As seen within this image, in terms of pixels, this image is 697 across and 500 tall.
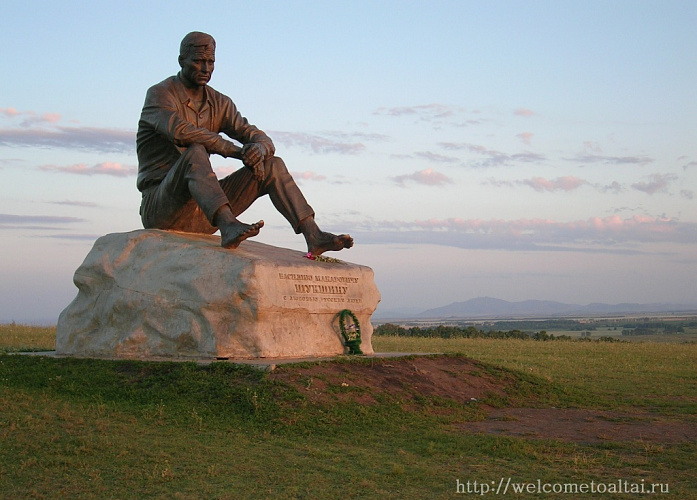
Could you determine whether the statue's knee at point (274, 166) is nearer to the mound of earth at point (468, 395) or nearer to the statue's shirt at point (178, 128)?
the statue's shirt at point (178, 128)

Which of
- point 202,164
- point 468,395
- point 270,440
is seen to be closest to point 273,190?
point 202,164

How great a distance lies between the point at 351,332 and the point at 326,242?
1357 millimetres

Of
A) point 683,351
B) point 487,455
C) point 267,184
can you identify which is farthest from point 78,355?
point 683,351

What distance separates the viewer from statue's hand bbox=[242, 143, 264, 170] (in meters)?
10.9

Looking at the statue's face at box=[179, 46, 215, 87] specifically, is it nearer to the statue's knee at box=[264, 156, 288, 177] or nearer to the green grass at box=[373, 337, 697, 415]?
the statue's knee at box=[264, 156, 288, 177]

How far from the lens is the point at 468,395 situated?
10508 millimetres

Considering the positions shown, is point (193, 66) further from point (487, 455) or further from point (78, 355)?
point (487, 455)

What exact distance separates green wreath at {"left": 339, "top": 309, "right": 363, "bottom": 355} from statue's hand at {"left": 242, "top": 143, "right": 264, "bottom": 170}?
2469mm

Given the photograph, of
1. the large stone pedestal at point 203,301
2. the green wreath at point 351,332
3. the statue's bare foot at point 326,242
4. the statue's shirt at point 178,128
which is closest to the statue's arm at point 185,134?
the statue's shirt at point 178,128

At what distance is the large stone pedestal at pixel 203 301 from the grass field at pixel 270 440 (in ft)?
1.98

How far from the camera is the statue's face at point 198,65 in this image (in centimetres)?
1130

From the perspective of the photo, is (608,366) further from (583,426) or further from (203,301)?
(203,301)

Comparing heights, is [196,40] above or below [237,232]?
above

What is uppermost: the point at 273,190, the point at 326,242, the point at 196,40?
the point at 196,40
